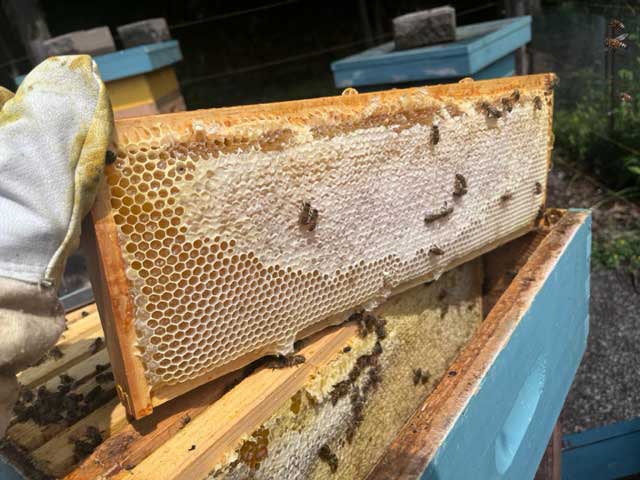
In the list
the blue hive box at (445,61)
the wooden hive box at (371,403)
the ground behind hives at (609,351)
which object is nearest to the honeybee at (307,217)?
the wooden hive box at (371,403)

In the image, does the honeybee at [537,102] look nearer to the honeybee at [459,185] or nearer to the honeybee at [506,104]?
the honeybee at [506,104]

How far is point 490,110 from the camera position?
1.25 m

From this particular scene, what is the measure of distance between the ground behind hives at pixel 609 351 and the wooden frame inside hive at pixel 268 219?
1959 millimetres

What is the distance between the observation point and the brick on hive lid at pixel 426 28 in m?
2.37

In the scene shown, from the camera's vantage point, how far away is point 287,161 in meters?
0.88

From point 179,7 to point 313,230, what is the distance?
294 inches

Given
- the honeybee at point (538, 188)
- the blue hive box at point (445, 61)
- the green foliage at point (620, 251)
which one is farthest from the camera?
the green foliage at point (620, 251)

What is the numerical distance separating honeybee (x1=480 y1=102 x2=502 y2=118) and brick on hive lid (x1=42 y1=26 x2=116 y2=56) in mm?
2769

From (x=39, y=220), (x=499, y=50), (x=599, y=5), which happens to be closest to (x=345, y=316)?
(x=39, y=220)

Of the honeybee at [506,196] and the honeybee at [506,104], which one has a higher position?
the honeybee at [506,104]

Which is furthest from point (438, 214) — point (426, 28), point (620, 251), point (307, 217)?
point (620, 251)

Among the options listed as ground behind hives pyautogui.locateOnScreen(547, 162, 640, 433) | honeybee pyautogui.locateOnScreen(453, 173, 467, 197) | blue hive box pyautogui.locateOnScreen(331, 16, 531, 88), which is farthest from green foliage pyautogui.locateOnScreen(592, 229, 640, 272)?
honeybee pyautogui.locateOnScreen(453, 173, 467, 197)

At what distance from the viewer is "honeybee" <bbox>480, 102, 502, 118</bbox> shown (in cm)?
125

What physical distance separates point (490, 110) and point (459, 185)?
202 mm
